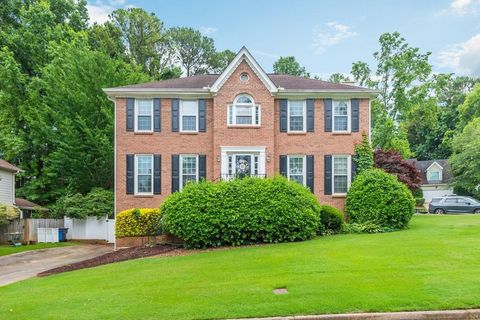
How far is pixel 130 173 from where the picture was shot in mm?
19891

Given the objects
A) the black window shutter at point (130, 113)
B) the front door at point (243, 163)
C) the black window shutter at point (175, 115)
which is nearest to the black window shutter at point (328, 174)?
the front door at point (243, 163)

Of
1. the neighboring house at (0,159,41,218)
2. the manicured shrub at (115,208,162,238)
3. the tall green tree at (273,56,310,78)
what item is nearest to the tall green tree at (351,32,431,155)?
the tall green tree at (273,56,310,78)

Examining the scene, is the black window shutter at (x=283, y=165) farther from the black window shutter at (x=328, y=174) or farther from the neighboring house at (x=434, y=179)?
the neighboring house at (x=434, y=179)

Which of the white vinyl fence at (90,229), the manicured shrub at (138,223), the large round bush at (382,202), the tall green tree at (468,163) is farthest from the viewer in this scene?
the tall green tree at (468,163)

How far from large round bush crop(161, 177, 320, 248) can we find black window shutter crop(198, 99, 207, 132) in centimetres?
498

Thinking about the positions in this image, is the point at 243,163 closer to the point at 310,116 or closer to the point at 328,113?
the point at 310,116

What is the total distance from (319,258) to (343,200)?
9551 mm

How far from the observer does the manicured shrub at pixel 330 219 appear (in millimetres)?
17578

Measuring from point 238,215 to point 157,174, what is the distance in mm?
6263

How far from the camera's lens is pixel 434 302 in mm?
6797

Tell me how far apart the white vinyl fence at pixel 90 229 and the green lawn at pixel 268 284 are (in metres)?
10.9

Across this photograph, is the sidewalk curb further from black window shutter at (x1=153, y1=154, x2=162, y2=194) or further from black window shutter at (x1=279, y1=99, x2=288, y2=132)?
black window shutter at (x1=279, y1=99, x2=288, y2=132)

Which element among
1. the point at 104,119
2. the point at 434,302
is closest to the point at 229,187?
the point at 434,302

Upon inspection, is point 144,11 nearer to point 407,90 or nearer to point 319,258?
point 407,90
